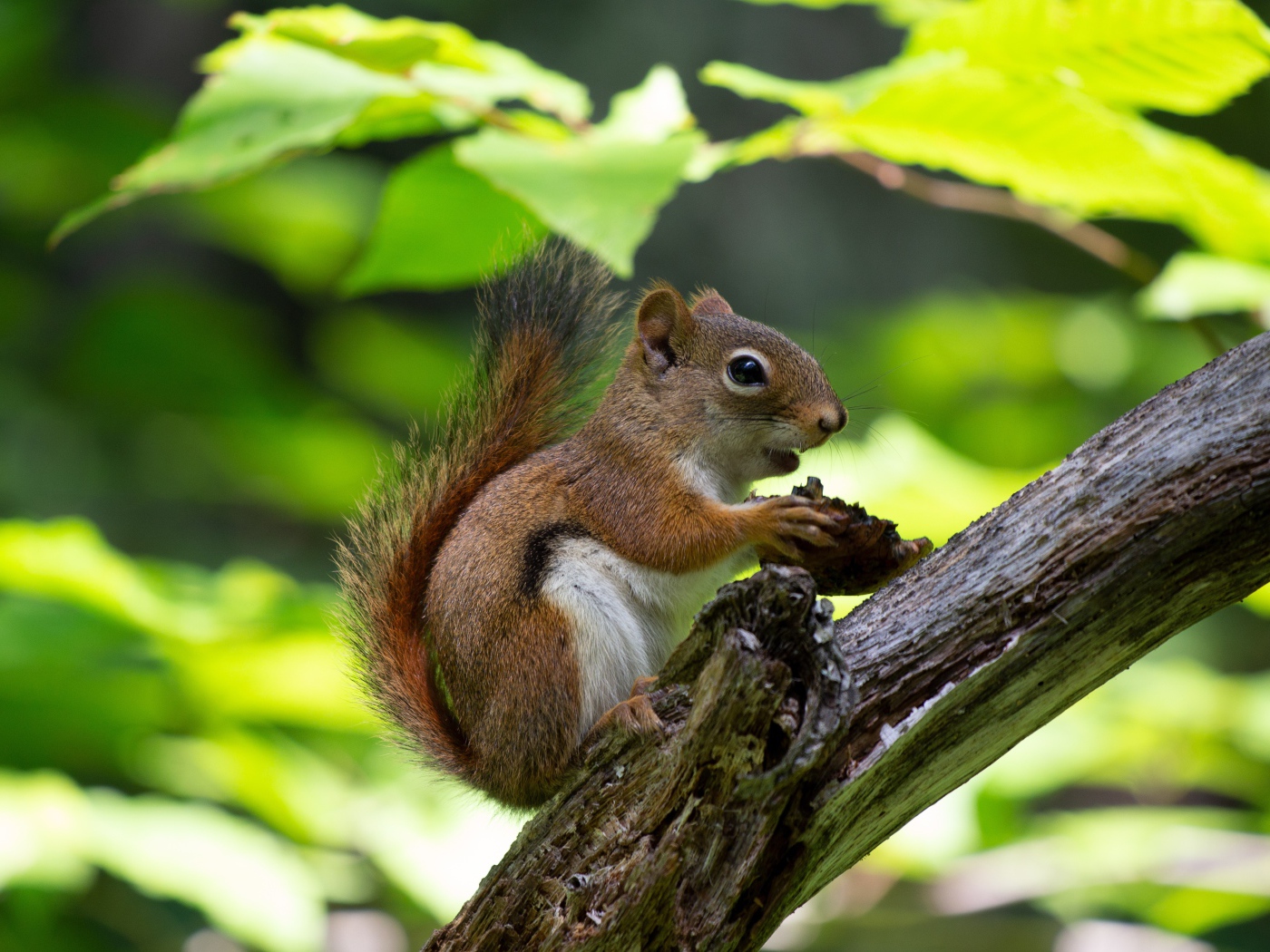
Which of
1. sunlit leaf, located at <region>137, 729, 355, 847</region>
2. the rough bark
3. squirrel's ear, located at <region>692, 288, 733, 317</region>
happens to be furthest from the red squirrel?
sunlit leaf, located at <region>137, 729, 355, 847</region>

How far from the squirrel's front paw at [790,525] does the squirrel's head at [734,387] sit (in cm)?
28

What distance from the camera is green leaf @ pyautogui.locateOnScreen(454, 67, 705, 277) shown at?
1.23 metres

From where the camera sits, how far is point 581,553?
5.59ft

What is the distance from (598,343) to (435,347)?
2255 mm

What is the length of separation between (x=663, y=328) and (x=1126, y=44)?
2.71 ft

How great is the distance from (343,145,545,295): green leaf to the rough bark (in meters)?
0.70

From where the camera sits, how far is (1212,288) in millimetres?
1685

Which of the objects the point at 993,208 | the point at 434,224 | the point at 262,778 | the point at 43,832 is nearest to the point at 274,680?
the point at 262,778

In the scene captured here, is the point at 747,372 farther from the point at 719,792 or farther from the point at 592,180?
the point at 719,792

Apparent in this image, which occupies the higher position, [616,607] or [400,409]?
[400,409]

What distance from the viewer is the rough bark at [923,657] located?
1.12m

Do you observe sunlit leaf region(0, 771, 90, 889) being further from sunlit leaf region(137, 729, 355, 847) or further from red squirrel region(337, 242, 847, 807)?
red squirrel region(337, 242, 847, 807)

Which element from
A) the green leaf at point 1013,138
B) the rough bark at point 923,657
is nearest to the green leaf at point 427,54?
the green leaf at point 1013,138

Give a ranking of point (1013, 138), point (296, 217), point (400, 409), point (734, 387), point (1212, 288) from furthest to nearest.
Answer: point (400, 409) < point (296, 217) < point (734, 387) < point (1212, 288) < point (1013, 138)
